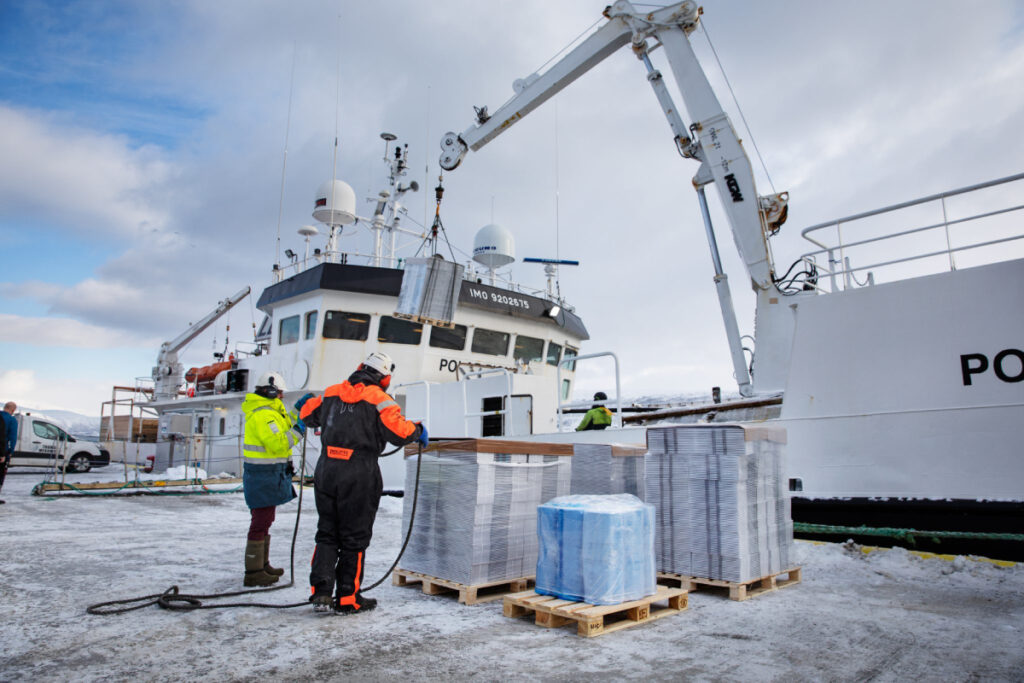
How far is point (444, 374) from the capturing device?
11320 mm

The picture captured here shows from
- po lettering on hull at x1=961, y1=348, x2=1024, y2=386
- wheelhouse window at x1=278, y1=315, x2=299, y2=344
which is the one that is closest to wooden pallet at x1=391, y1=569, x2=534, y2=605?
po lettering on hull at x1=961, y1=348, x2=1024, y2=386

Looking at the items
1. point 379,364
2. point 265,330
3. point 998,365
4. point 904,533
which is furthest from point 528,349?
point 379,364

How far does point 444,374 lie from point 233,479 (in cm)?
490

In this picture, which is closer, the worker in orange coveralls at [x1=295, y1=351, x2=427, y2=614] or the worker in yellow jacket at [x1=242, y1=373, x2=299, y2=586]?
the worker in orange coveralls at [x1=295, y1=351, x2=427, y2=614]

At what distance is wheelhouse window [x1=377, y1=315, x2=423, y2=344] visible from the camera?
11.0m

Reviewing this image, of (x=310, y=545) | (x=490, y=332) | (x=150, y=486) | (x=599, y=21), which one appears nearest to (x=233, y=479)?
(x=150, y=486)

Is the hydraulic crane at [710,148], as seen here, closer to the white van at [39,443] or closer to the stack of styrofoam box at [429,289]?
the stack of styrofoam box at [429,289]

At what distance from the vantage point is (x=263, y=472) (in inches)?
168

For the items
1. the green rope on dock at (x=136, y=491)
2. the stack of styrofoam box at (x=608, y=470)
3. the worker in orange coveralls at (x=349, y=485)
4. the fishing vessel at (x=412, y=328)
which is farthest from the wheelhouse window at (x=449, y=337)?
the worker in orange coveralls at (x=349, y=485)

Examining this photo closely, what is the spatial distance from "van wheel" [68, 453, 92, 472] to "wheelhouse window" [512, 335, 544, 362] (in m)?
14.2

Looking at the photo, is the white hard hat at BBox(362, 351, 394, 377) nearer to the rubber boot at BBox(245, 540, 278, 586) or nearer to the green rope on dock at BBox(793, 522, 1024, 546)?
the rubber boot at BBox(245, 540, 278, 586)

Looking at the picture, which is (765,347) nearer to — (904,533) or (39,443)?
(904,533)

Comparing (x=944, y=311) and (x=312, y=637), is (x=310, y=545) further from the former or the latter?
(x=944, y=311)

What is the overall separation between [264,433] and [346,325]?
6.92 meters
